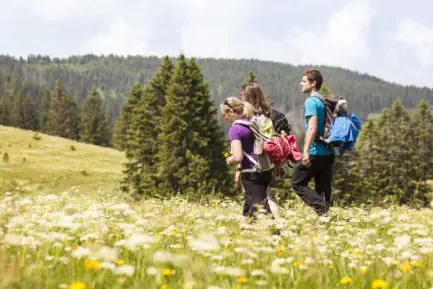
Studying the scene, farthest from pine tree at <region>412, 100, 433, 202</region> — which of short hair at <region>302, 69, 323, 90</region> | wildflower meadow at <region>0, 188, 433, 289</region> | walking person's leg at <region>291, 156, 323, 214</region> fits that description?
wildflower meadow at <region>0, 188, 433, 289</region>

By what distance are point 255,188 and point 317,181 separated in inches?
69.5

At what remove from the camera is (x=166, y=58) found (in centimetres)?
4066

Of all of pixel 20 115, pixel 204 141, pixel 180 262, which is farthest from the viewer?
pixel 20 115

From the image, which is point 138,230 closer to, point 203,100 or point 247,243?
point 247,243

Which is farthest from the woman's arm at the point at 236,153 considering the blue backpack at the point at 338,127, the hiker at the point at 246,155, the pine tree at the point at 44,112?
the pine tree at the point at 44,112

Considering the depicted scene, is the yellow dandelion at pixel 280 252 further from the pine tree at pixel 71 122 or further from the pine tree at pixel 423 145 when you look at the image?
the pine tree at pixel 71 122

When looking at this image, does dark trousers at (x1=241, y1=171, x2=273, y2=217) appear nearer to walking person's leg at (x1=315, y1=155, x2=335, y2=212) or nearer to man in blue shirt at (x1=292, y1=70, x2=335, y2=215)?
man in blue shirt at (x1=292, y1=70, x2=335, y2=215)

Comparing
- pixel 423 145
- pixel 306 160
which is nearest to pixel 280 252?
pixel 306 160

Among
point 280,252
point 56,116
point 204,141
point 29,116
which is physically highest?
point 280,252

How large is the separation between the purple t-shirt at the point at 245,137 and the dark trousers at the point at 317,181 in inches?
54.3

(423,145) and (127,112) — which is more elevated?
(127,112)

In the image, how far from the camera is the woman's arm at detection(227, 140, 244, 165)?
6078 millimetres

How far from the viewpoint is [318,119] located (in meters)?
7.41

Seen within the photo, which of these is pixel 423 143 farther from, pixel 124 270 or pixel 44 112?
pixel 44 112
